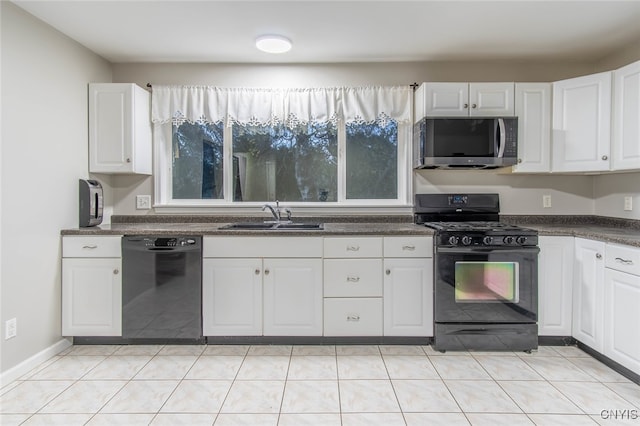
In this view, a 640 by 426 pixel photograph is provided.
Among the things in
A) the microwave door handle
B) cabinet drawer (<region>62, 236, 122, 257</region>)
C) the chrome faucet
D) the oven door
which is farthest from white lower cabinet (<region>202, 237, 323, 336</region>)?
the microwave door handle

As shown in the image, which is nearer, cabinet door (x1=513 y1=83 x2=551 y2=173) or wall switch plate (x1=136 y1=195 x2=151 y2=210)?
cabinet door (x1=513 y1=83 x2=551 y2=173)

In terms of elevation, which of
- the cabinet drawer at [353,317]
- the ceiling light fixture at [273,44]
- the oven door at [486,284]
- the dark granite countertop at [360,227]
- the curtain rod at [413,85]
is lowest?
the cabinet drawer at [353,317]

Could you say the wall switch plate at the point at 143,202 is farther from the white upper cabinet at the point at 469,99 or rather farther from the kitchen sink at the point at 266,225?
the white upper cabinet at the point at 469,99

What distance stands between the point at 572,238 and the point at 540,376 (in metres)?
1.02

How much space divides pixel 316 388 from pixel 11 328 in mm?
1912

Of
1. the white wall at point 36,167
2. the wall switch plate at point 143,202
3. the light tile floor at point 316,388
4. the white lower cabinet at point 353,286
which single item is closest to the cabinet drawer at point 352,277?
the white lower cabinet at point 353,286

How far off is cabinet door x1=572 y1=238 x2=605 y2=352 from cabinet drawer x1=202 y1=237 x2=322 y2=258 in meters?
1.85

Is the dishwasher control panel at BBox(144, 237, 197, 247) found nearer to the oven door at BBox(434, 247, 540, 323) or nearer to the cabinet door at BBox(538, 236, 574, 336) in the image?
the oven door at BBox(434, 247, 540, 323)

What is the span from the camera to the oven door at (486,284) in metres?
2.55

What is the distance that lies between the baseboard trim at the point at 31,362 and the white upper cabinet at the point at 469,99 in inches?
128

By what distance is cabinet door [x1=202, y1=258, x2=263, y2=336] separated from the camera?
8.56 feet

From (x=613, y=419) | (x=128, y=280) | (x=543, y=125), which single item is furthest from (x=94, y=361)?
(x=543, y=125)

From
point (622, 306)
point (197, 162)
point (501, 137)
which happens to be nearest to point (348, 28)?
point (501, 137)

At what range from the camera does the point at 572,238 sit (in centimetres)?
259
